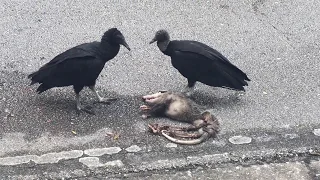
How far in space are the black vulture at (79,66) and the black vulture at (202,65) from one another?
0.44 metres

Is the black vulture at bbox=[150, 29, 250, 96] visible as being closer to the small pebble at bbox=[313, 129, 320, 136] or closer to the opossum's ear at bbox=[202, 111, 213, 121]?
the opossum's ear at bbox=[202, 111, 213, 121]

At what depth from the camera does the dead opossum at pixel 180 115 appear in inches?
181

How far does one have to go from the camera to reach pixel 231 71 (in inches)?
192

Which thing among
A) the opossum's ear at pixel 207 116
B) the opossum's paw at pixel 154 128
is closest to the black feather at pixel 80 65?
the opossum's paw at pixel 154 128

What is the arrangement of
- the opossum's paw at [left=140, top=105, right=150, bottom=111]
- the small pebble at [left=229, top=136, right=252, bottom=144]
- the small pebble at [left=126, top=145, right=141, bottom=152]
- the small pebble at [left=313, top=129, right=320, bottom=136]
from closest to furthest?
the small pebble at [left=126, top=145, right=141, bottom=152] → the small pebble at [left=229, top=136, right=252, bottom=144] → the small pebble at [left=313, top=129, right=320, bottom=136] → the opossum's paw at [left=140, top=105, right=150, bottom=111]

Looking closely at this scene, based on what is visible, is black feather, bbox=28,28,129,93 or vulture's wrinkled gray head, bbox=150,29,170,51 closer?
black feather, bbox=28,28,129,93

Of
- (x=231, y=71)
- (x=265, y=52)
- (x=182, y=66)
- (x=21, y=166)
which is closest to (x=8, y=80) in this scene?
(x=21, y=166)

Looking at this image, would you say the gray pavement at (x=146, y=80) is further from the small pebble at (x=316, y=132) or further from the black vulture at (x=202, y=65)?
the black vulture at (x=202, y=65)

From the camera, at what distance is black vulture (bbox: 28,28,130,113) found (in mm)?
4621

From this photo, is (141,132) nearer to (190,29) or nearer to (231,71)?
(231,71)

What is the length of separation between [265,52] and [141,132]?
71.4 inches

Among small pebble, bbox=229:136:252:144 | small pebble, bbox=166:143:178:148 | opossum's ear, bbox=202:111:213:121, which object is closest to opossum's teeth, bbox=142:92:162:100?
opossum's ear, bbox=202:111:213:121

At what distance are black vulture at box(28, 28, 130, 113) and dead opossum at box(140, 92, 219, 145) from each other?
53cm

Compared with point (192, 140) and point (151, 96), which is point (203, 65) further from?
point (192, 140)
